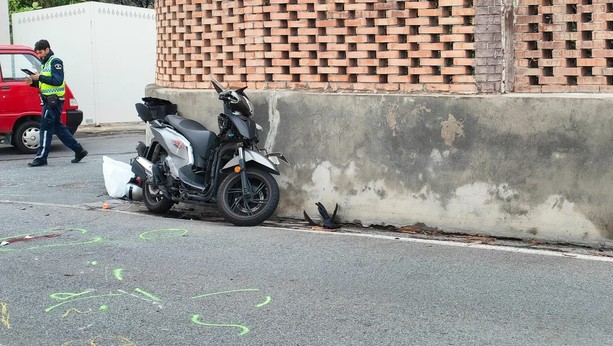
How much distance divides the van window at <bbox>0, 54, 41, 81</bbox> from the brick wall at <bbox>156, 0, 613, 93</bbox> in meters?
5.81

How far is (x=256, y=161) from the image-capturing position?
841 centimetres

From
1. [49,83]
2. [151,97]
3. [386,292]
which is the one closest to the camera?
[386,292]

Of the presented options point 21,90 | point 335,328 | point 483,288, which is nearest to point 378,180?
point 483,288

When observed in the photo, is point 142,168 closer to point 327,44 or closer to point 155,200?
point 155,200

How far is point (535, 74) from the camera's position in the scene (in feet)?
25.6

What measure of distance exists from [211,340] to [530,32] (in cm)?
422

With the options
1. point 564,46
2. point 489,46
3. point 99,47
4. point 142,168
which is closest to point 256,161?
point 142,168

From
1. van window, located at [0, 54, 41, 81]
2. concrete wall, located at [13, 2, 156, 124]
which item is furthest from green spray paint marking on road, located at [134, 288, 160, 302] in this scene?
concrete wall, located at [13, 2, 156, 124]

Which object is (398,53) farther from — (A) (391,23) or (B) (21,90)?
(B) (21,90)

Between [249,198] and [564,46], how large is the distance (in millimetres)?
3063

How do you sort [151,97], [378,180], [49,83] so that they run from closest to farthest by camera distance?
[378,180], [151,97], [49,83]

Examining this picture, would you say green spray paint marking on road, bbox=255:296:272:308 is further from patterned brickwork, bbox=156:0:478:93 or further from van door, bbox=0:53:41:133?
van door, bbox=0:53:41:133

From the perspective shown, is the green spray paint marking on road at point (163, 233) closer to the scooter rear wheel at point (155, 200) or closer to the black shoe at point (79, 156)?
the scooter rear wheel at point (155, 200)

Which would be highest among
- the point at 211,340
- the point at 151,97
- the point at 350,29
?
the point at 350,29
